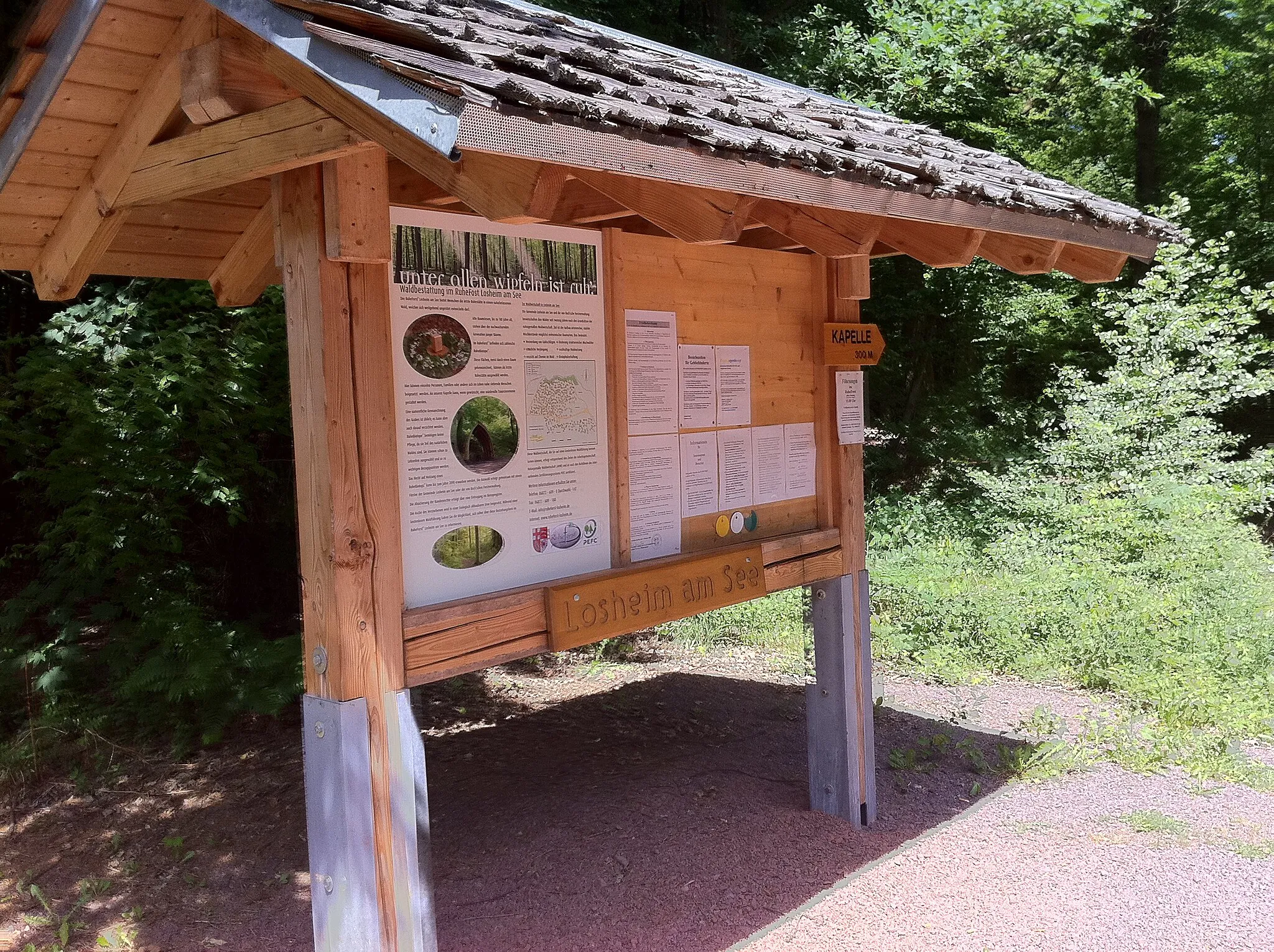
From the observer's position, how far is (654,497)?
3832 millimetres

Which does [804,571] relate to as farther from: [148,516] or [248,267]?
[148,516]

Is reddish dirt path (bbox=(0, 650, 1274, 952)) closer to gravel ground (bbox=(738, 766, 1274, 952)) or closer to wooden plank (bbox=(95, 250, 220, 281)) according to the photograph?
gravel ground (bbox=(738, 766, 1274, 952))

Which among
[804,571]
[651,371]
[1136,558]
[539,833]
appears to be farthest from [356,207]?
[1136,558]

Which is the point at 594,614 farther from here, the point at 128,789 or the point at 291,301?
the point at 128,789

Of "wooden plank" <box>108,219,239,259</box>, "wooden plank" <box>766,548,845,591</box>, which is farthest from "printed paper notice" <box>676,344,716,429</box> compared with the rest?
"wooden plank" <box>108,219,239,259</box>

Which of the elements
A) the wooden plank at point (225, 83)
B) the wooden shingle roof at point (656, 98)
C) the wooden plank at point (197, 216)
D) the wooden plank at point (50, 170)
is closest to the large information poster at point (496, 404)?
the wooden plank at point (225, 83)

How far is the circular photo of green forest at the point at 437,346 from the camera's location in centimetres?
294

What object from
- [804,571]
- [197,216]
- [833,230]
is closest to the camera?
[833,230]

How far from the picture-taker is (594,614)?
3400mm

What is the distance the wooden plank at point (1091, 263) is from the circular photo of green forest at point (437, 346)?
9.91 feet

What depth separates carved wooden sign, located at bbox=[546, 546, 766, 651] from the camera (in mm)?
3305

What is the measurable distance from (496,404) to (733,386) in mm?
1355

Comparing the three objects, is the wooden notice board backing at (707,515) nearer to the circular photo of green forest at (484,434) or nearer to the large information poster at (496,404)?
the large information poster at (496,404)

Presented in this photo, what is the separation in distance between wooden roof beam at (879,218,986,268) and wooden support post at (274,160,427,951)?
7.38 ft
